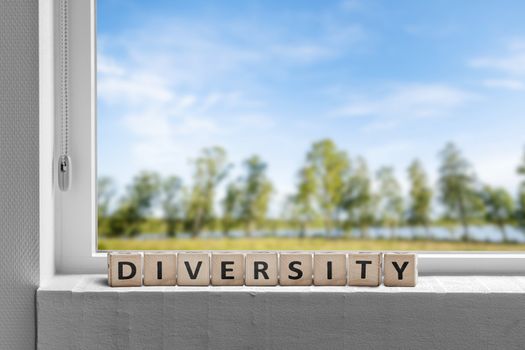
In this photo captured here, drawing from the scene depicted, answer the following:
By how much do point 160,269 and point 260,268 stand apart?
0.64ft

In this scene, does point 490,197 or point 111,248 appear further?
point 490,197

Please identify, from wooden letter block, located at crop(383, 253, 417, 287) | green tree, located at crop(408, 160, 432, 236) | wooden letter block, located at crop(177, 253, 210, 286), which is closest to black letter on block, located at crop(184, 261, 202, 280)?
wooden letter block, located at crop(177, 253, 210, 286)

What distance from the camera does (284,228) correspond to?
5.19ft

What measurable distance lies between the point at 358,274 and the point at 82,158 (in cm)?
63

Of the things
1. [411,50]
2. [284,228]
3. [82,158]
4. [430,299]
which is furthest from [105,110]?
[411,50]

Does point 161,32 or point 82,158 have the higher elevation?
point 161,32

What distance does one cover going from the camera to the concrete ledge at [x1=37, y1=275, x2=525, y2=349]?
3.17 feet

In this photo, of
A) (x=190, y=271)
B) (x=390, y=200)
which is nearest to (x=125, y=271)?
(x=190, y=271)

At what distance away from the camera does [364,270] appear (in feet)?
3.32

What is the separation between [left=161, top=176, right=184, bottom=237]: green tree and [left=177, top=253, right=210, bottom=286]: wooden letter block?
52cm

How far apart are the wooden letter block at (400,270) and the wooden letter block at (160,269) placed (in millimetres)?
412

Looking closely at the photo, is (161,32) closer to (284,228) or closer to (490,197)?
(284,228)

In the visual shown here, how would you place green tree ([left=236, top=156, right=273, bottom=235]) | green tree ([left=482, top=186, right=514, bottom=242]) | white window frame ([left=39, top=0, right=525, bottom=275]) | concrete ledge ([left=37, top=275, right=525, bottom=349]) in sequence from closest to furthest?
concrete ledge ([left=37, top=275, right=525, bottom=349]) < white window frame ([left=39, top=0, right=525, bottom=275]) < green tree ([left=482, top=186, right=514, bottom=242]) < green tree ([left=236, top=156, right=273, bottom=235])

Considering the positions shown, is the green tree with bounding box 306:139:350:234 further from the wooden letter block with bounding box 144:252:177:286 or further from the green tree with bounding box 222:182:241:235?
the wooden letter block with bounding box 144:252:177:286
